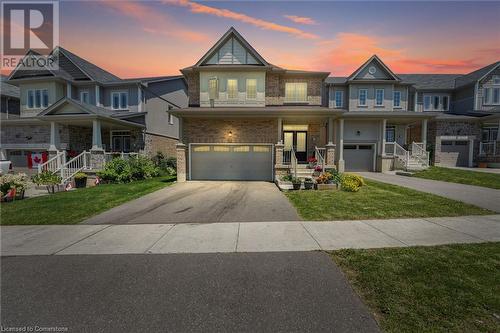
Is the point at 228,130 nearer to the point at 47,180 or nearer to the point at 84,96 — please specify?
the point at 47,180

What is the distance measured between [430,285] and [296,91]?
15.9m

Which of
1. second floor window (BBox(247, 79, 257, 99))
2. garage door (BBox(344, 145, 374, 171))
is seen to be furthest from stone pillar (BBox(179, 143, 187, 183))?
garage door (BBox(344, 145, 374, 171))

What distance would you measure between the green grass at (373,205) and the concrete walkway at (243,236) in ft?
1.75

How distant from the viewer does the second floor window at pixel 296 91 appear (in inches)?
662

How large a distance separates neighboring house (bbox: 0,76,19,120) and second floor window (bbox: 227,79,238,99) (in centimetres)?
2128

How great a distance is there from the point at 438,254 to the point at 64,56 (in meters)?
28.8

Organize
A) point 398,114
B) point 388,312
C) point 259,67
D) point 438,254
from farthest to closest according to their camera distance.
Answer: point 398,114
point 259,67
point 438,254
point 388,312

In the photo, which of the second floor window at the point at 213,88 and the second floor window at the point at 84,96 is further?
the second floor window at the point at 84,96

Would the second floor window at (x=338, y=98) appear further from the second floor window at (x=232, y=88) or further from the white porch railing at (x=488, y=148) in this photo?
the white porch railing at (x=488, y=148)

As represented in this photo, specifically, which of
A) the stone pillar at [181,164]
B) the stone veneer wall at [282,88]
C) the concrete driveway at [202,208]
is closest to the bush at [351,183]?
the concrete driveway at [202,208]

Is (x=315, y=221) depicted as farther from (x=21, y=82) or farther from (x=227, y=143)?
(x=21, y=82)

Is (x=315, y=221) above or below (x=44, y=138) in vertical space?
below

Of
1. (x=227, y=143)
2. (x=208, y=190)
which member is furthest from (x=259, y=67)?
(x=208, y=190)

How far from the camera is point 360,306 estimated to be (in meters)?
2.81
